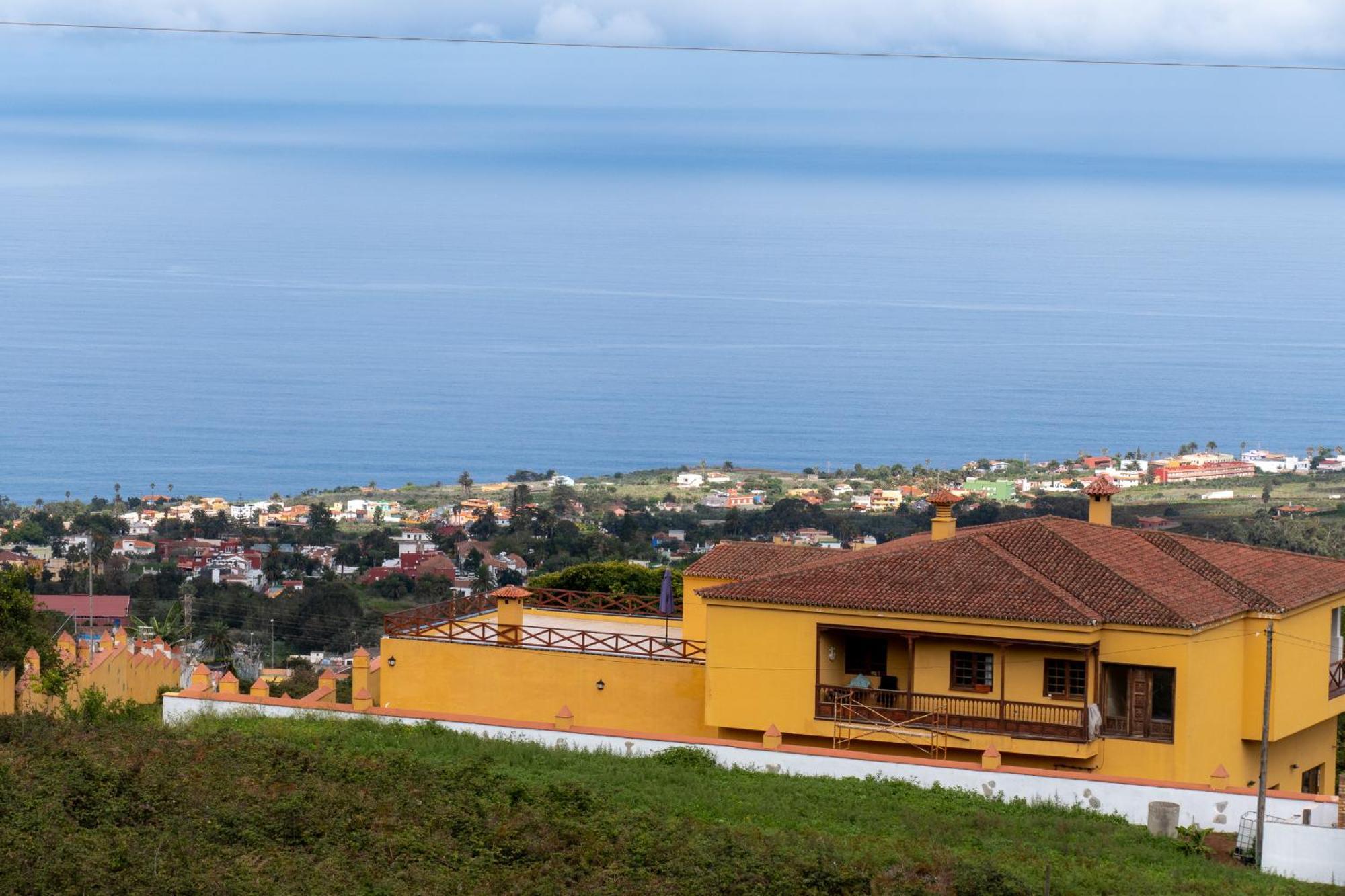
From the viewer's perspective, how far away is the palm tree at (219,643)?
216 ft

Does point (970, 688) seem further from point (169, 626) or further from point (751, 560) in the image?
point (169, 626)

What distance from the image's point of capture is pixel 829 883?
862 inches

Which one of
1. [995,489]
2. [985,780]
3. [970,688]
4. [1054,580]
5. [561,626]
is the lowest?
[985,780]

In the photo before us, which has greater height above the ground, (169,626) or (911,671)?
(911,671)

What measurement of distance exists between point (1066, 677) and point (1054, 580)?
1.55 meters

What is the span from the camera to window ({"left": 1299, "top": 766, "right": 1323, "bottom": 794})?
31.8 meters

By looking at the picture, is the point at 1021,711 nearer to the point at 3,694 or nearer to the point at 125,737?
the point at 125,737

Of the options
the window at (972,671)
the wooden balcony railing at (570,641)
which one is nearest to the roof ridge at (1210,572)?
the window at (972,671)

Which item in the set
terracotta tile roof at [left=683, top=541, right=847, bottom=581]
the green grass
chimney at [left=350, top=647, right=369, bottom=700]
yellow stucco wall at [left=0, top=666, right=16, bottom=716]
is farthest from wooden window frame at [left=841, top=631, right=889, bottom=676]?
yellow stucco wall at [left=0, top=666, right=16, bottom=716]

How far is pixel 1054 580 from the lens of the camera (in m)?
29.8

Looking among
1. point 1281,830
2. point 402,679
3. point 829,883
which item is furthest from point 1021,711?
point 402,679

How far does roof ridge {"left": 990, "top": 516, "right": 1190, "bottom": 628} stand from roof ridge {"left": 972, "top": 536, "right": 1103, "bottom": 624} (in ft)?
0.45

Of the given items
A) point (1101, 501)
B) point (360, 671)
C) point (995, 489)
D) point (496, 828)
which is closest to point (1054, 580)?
point (1101, 501)

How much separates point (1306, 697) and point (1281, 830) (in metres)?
6.27
